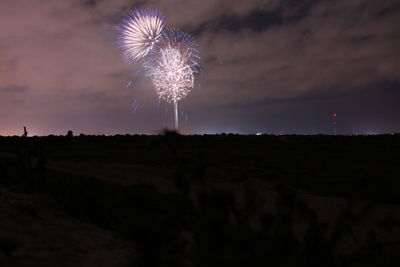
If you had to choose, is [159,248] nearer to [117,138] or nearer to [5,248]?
[5,248]

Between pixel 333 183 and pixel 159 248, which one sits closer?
pixel 159 248

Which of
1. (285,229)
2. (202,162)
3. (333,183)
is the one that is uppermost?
(202,162)

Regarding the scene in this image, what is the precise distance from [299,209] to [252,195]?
14.3 inches

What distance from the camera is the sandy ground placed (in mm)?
2998

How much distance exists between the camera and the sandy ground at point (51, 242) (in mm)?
2998

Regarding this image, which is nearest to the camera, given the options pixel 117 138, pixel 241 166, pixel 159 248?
pixel 159 248

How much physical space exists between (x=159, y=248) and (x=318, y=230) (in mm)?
1011

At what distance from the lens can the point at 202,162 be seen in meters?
1.88

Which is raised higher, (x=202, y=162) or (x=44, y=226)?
(x=202, y=162)

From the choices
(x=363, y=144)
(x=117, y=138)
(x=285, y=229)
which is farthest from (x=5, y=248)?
(x=117, y=138)

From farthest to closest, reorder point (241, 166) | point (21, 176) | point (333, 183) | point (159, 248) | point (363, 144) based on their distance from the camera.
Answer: point (363, 144), point (241, 166), point (333, 183), point (21, 176), point (159, 248)

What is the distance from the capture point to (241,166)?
1894cm

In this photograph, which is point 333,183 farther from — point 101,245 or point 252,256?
point 252,256

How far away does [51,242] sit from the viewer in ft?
12.8
